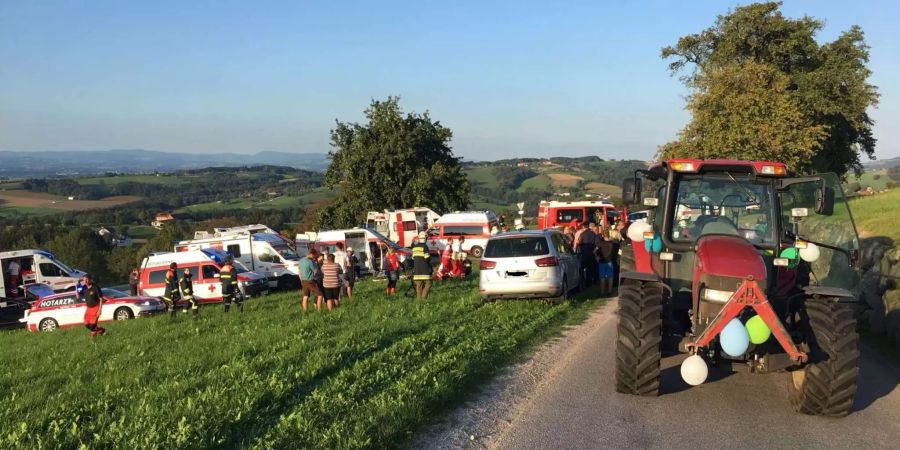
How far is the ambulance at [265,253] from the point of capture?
28.3 meters

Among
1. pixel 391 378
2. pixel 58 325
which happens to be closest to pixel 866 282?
pixel 391 378

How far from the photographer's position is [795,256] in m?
7.42

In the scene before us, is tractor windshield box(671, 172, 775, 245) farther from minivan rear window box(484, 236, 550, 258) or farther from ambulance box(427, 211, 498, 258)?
ambulance box(427, 211, 498, 258)

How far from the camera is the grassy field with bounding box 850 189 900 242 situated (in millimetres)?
17984

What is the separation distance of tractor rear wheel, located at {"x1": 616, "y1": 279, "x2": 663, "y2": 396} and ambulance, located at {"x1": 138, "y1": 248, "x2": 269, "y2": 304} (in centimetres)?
1929

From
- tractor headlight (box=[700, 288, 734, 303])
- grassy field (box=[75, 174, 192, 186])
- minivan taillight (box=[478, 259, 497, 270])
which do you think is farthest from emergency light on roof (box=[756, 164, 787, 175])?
grassy field (box=[75, 174, 192, 186])

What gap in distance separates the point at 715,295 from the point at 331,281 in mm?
10512

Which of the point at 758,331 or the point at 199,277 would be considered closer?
the point at 758,331

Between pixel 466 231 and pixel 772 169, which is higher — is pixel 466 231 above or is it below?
below

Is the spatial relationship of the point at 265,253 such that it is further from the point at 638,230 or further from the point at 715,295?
the point at 715,295

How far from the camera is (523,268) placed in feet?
47.0

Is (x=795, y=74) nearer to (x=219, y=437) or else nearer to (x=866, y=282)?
(x=866, y=282)

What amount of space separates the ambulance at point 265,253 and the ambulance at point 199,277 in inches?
88.2

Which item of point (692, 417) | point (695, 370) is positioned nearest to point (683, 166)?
point (695, 370)
